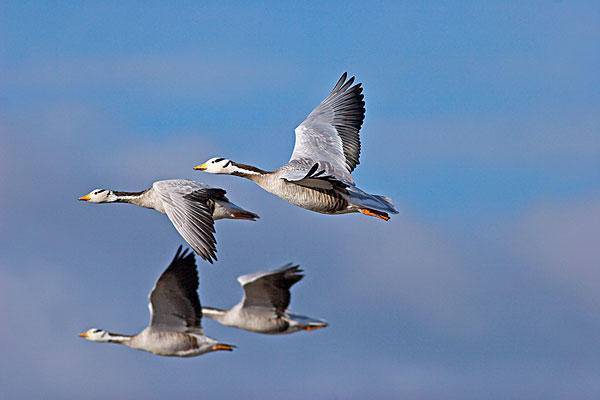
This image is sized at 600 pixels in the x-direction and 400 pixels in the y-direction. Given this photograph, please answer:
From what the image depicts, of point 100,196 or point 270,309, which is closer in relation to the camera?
point 270,309

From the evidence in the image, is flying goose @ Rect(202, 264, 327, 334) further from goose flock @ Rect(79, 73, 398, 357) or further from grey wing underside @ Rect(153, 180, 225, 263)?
grey wing underside @ Rect(153, 180, 225, 263)

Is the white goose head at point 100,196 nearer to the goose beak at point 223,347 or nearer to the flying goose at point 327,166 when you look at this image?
the flying goose at point 327,166

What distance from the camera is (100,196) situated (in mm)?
31547

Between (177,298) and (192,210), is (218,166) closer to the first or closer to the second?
(192,210)

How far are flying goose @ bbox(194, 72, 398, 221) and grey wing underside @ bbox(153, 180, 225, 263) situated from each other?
97 cm

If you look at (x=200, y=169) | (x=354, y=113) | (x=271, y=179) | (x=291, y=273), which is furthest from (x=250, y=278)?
(x=354, y=113)

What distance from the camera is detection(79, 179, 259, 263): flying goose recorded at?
26688 mm

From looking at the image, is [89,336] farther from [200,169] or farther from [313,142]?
[313,142]

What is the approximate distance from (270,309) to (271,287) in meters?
0.51

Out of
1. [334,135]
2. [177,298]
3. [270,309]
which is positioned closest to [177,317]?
[177,298]

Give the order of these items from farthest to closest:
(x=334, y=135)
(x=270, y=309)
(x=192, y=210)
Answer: (x=334, y=135) → (x=192, y=210) → (x=270, y=309)

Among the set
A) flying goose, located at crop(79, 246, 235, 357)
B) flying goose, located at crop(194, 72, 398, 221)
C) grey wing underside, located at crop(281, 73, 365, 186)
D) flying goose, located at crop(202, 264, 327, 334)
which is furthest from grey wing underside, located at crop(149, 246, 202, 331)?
grey wing underside, located at crop(281, 73, 365, 186)

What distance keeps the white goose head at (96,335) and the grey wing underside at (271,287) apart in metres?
3.57

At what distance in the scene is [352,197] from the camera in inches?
1100
